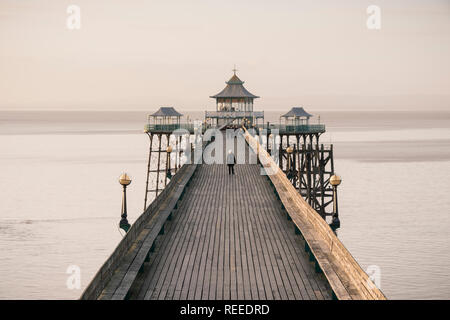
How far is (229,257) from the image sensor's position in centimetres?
1341

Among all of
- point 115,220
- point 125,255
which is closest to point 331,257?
point 125,255

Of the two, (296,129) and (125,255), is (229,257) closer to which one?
(125,255)

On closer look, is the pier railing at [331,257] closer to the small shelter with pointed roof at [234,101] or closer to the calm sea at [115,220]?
the calm sea at [115,220]

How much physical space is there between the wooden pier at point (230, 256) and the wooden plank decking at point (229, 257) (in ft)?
0.06

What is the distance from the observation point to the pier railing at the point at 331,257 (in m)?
9.83

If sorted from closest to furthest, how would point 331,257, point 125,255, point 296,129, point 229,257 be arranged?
point 331,257 → point 125,255 → point 229,257 → point 296,129

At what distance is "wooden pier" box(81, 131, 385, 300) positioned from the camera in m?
10.8

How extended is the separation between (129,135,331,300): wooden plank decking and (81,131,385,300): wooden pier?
2 centimetres

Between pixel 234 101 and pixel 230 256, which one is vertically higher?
pixel 234 101

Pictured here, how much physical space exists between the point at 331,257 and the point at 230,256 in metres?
2.52

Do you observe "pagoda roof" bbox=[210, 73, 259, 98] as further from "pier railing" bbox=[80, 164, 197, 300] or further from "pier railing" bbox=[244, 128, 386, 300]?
"pier railing" bbox=[244, 128, 386, 300]
